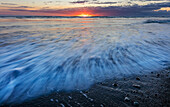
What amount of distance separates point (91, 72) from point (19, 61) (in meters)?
2.74

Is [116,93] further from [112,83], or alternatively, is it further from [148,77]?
[148,77]

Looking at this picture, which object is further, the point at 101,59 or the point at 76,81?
the point at 101,59

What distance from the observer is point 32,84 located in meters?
2.99

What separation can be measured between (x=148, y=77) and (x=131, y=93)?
107cm

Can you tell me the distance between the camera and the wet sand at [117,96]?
226 centimetres

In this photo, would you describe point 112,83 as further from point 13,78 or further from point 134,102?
point 13,78

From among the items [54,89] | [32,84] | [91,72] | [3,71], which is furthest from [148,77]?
[3,71]

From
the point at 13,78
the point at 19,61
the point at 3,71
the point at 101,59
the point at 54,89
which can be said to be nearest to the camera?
the point at 54,89

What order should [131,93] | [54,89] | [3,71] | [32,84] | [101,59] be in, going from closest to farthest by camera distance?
1. [131,93]
2. [54,89]
3. [32,84]
4. [3,71]
5. [101,59]

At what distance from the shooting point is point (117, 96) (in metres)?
2.49

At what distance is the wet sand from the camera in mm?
2262

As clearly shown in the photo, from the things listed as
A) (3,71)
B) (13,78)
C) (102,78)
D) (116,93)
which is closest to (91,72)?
(102,78)

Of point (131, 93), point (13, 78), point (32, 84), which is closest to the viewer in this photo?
point (131, 93)

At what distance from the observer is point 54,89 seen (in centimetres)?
277
